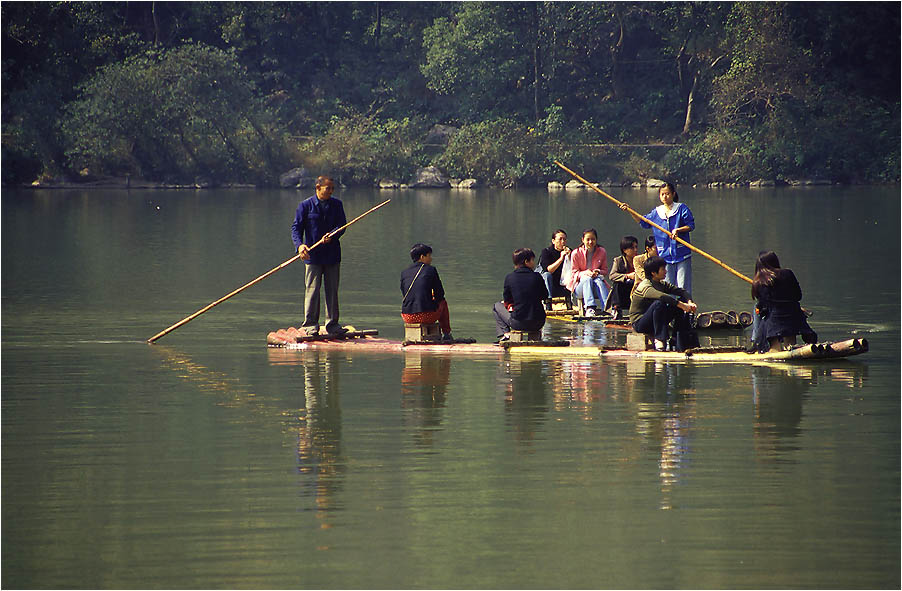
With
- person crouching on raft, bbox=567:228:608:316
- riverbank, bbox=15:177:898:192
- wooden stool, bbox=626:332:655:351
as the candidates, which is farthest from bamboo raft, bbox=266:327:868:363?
riverbank, bbox=15:177:898:192

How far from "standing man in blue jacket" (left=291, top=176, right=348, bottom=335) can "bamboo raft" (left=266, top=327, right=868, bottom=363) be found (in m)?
0.23

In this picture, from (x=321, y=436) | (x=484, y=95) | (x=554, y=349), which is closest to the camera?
(x=321, y=436)

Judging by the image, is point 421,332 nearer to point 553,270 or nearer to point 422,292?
point 422,292

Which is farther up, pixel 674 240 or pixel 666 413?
pixel 674 240

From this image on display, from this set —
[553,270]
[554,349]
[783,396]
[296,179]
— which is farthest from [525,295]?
[296,179]

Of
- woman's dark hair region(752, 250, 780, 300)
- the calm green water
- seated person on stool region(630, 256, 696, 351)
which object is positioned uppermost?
woman's dark hair region(752, 250, 780, 300)

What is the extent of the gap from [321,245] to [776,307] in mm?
4673

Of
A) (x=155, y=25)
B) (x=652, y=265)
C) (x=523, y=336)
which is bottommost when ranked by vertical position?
(x=523, y=336)

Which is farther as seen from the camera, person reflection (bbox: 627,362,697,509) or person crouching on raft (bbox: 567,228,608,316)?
person crouching on raft (bbox: 567,228,608,316)

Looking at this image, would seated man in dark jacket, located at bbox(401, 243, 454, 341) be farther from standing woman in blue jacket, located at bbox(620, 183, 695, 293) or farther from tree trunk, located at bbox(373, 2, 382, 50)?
tree trunk, located at bbox(373, 2, 382, 50)

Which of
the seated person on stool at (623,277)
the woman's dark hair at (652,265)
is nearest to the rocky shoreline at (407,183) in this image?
the seated person on stool at (623,277)

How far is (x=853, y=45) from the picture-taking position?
211 feet

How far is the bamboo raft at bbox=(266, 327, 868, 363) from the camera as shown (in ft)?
44.1

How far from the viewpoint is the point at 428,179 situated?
6488 cm
